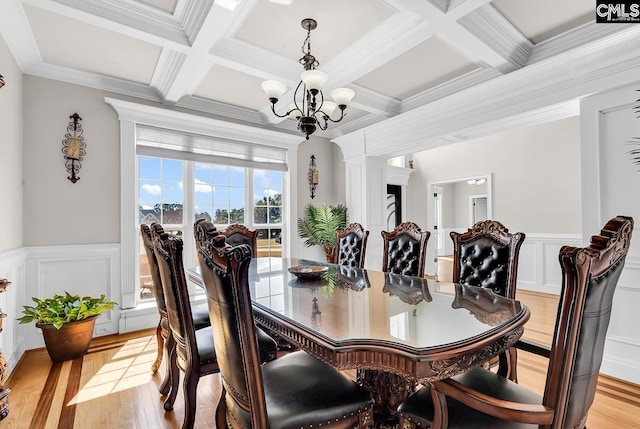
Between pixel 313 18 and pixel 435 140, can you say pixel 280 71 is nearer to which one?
pixel 313 18

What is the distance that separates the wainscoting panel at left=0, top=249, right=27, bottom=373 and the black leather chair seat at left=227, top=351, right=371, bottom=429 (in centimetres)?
232

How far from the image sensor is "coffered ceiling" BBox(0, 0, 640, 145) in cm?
222

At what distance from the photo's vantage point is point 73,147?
3.28m

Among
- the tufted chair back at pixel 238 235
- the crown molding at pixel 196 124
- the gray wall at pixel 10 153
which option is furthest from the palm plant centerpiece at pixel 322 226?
the gray wall at pixel 10 153

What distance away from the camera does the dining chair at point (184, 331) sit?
1581 millimetres

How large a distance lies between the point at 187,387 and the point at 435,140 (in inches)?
140

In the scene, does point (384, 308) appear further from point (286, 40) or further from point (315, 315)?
point (286, 40)

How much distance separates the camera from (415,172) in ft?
24.3

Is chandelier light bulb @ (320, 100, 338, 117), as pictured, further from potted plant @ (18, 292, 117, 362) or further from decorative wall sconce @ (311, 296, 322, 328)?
potted plant @ (18, 292, 117, 362)

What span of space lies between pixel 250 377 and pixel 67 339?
2685 mm

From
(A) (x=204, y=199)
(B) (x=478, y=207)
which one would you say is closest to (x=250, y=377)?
(A) (x=204, y=199)

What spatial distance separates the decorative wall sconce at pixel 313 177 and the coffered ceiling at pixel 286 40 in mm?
1754

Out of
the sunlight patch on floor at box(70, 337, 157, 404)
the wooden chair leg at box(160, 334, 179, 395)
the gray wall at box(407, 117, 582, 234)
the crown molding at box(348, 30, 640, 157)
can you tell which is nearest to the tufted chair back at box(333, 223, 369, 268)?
the crown molding at box(348, 30, 640, 157)

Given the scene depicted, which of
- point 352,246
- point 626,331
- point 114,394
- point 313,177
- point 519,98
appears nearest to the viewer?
point 114,394
